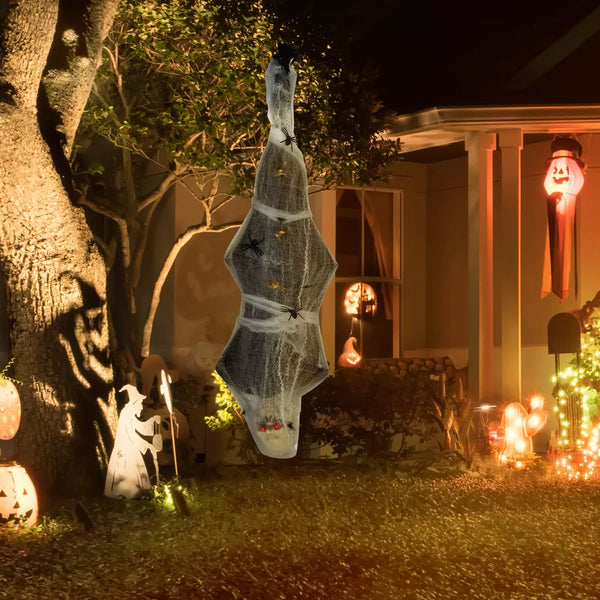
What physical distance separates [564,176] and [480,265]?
137 cm

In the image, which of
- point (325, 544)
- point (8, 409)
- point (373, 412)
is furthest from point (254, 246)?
point (373, 412)

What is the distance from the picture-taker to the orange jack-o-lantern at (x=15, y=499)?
822cm

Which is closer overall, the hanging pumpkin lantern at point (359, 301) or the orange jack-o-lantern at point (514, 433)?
the orange jack-o-lantern at point (514, 433)

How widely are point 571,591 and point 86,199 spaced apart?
313 inches

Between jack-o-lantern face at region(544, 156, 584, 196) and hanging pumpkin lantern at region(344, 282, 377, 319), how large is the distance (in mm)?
3788

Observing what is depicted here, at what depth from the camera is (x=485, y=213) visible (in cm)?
1178

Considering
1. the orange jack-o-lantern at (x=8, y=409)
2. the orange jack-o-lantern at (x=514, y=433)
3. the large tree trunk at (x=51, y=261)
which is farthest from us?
the orange jack-o-lantern at (x=514, y=433)

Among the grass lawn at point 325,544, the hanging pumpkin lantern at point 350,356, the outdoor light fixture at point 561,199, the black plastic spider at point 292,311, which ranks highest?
the outdoor light fixture at point 561,199

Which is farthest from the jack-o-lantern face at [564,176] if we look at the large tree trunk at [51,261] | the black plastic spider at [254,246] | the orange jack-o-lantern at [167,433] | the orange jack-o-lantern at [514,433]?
the black plastic spider at [254,246]

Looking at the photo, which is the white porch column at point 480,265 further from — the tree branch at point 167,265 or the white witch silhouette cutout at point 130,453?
the white witch silhouette cutout at point 130,453

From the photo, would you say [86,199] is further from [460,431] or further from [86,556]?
[86,556]

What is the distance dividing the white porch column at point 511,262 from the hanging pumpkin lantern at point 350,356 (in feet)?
8.36

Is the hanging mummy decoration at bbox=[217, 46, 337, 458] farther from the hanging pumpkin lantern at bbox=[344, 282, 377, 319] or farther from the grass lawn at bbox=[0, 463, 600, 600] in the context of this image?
the hanging pumpkin lantern at bbox=[344, 282, 377, 319]

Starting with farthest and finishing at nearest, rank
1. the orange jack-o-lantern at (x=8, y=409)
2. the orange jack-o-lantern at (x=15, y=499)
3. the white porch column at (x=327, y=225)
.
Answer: the white porch column at (x=327, y=225)
the orange jack-o-lantern at (x=8, y=409)
the orange jack-o-lantern at (x=15, y=499)
